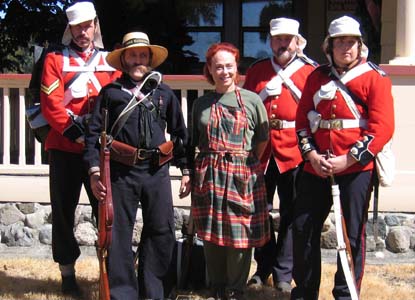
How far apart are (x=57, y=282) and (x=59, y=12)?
18.4 ft

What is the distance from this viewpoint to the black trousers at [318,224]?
13.9ft

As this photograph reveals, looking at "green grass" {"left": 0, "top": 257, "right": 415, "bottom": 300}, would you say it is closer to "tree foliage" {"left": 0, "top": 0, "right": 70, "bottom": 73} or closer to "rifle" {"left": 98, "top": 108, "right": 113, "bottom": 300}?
"rifle" {"left": 98, "top": 108, "right": 113, "bottom": 300}

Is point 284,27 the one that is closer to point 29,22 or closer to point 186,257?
point 186,257

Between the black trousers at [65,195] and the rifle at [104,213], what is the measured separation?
0.66 meters

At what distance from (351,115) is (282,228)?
135cm

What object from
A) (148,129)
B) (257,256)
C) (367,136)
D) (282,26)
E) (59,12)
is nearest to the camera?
(367,136)

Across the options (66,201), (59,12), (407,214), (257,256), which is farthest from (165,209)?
(59,12)

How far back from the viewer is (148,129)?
4430 millimetres

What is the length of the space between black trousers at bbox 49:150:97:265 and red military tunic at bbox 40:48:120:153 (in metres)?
0.10

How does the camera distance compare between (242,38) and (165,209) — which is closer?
(165,209)

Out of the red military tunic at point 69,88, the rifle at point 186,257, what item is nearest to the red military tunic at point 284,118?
the rifle at point 186,257

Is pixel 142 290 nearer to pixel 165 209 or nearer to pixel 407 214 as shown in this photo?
pixel 165 209

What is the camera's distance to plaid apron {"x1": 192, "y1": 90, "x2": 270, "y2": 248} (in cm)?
453

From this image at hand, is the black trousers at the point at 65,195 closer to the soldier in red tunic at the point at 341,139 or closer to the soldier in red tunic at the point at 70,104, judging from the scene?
the soldier in red tunic at the point at 70,104
